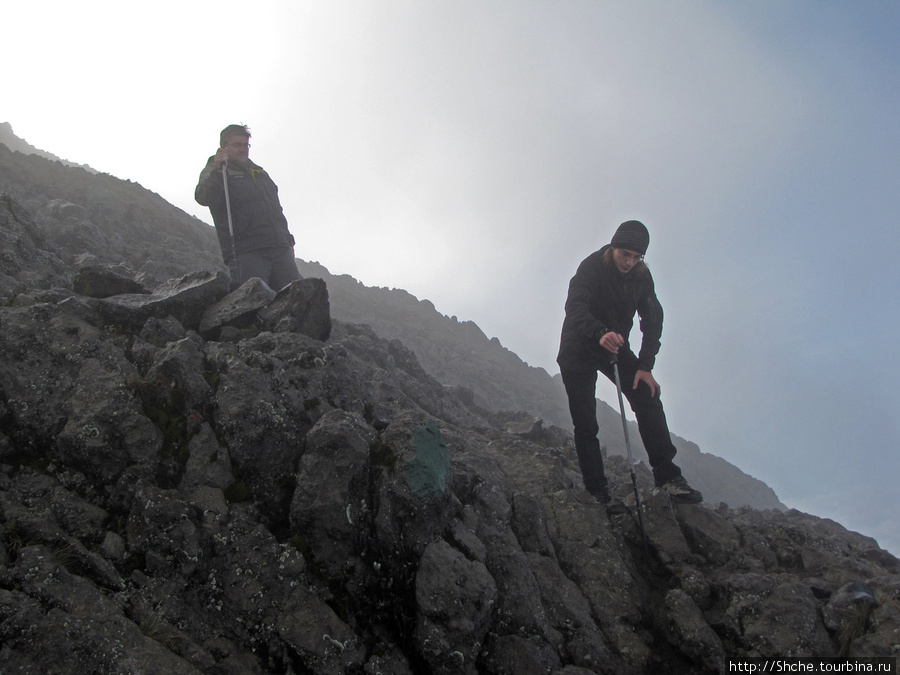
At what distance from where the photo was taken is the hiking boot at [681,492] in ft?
30.4

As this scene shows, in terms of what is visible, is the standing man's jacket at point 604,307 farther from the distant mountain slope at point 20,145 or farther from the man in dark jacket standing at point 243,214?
the distant mountain slope at point 20,145

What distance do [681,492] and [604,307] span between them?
3.63 metres

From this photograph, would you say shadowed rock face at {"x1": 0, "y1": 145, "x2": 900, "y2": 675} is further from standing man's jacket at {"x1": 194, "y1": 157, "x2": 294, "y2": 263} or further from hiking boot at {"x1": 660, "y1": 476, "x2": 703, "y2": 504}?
standing man's jacket at {"x1": 194, "y1": 157, "x2": 294, "y2": 263}

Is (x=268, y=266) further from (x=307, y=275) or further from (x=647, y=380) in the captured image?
(x=307, y=275)

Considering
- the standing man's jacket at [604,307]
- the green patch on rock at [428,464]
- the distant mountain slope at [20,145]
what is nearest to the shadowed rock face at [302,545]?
the green patch on rock at [428,464]

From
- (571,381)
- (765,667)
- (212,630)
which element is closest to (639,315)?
(571,381)

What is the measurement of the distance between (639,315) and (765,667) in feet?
19.6

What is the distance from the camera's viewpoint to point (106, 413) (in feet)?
22.6

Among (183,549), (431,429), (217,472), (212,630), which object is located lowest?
(212,630)

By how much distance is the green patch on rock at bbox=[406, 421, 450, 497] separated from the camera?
22.6ft

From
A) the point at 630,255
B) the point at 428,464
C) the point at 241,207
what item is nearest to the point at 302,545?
the point at 428,464

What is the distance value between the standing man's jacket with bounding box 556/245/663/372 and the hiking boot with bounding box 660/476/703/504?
2.15m

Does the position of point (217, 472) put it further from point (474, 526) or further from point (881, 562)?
point (881, 562)

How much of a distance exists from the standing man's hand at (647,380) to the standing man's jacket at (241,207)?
869cm
